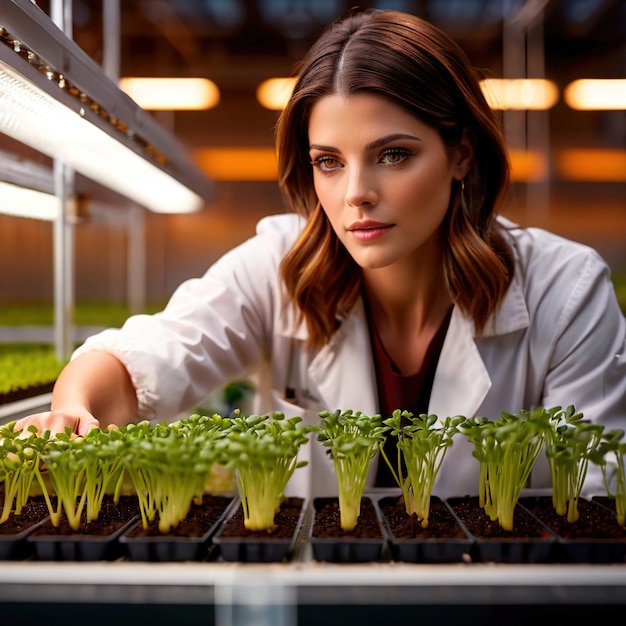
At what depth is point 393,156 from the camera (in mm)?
1278

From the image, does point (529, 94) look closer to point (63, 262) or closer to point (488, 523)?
point (63, 262)

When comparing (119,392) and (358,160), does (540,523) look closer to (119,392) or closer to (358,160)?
(358,160)

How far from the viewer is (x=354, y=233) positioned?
1.29 m

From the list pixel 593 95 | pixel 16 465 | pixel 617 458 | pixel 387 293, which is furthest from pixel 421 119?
pixel 593 95

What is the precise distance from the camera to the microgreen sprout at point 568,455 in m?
0.94

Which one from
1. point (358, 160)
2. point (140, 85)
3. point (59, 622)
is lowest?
point (59, 622)

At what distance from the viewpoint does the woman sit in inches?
50.8

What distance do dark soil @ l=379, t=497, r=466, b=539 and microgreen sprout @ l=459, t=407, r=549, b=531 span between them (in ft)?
0.22

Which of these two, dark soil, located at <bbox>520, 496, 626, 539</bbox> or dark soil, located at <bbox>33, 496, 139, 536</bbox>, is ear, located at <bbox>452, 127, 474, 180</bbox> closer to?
dark soil, located at <bbox>520, 496, 626, 539</bbox>

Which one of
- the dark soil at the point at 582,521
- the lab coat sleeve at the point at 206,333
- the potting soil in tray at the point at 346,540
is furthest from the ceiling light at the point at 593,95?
the potting soil in tray at the point at 346,540

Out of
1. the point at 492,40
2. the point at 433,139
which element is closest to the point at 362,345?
the point at 433,139

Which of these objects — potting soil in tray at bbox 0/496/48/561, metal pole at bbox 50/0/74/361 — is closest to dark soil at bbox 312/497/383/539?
potting soil in tray at bbox 0/496/48/561

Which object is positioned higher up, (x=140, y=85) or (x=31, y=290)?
(x=140, y=85)

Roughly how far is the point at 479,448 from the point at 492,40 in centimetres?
408
